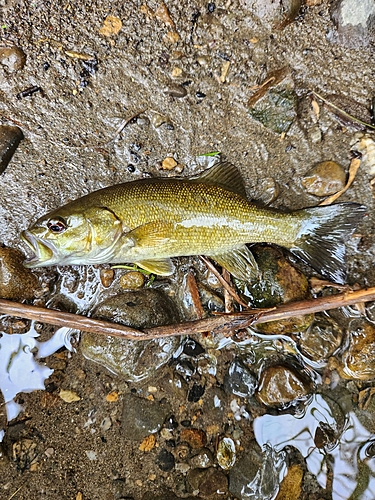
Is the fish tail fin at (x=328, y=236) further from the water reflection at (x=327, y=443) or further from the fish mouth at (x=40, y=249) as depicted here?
the fish mouth at (x=40, y=249)

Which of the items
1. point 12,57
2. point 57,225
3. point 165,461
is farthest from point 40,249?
point 165,461

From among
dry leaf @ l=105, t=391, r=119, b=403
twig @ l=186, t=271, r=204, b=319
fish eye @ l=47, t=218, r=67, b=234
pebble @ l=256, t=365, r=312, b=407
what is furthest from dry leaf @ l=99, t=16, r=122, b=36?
pebble @ l=256, t=365, r=312, b=407

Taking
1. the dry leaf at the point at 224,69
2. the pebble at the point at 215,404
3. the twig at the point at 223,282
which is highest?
the dry leaf at the point at 224,69

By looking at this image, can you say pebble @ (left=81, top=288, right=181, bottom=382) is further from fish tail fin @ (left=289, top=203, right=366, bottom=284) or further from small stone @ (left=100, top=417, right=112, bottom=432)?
fish tail fin @ (left=289, top=203, right=366, bottom=284)

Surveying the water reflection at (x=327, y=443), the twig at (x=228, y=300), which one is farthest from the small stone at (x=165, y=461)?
the twig at (x=228, y=300)

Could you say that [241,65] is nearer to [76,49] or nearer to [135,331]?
[76,49]

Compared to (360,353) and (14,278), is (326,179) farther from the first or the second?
(14,278)

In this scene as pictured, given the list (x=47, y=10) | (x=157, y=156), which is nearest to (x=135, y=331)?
(x=157, y=156)
